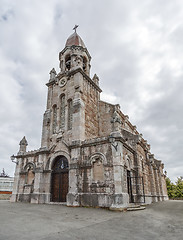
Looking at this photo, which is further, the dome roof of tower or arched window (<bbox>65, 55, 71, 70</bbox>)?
the dome roof of tower

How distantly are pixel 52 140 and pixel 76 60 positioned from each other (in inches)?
364

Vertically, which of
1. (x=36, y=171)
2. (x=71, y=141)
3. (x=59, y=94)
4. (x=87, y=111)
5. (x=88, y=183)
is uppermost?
(x=59, y=94)

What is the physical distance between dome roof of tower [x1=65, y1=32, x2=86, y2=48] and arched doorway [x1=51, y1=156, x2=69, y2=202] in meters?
14.1

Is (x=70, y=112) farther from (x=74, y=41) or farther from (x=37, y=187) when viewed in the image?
(x=74, y=41)

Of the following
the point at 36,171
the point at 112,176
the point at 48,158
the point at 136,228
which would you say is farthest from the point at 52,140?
the point at 136,228

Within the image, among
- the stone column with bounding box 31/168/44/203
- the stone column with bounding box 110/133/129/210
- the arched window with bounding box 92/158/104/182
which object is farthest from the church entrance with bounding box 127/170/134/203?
the stone column with bounding box 31/168/44/203

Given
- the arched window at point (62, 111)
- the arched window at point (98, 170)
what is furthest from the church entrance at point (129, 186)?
the arched window at point (62, 111)

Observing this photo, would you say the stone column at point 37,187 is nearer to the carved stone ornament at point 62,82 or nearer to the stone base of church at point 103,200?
the stone base of church at point 103,200

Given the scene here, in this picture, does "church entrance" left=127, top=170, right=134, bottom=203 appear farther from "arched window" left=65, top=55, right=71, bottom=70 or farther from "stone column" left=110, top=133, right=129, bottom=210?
"arched window" left=65, top=55, right=71, bottom=70

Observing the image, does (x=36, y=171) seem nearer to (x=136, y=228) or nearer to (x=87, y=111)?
(x=87, y=111)

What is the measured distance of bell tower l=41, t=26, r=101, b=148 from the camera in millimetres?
16375

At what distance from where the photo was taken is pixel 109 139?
40.9 feet

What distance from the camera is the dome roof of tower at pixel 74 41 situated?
21.3 metres

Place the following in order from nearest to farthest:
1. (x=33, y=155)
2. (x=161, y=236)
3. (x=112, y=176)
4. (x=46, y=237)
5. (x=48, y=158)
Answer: (x=46, y=237), (x=161, y=236), (x=112, y=176), (x=48, y=158), (x=33, y=155)
